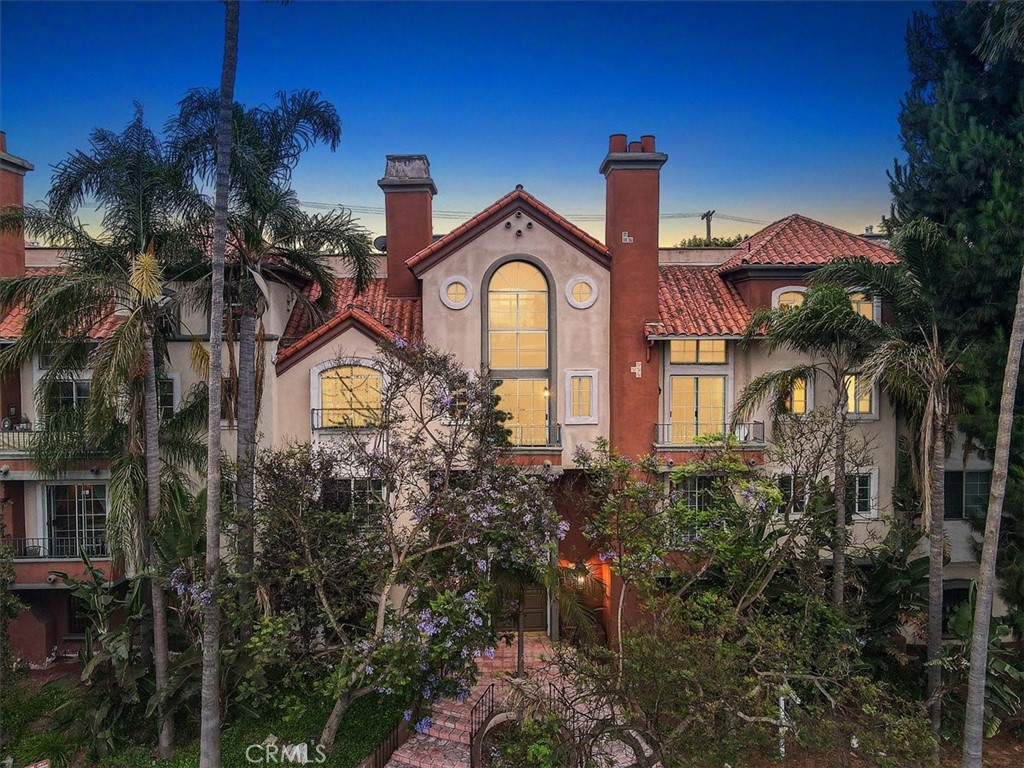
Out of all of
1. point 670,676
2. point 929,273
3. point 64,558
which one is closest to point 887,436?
point 929,273

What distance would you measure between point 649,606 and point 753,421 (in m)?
8.27

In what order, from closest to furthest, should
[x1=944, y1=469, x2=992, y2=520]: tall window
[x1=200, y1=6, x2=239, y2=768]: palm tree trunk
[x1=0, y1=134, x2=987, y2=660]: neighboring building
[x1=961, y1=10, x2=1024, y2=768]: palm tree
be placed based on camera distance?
[x1=961, y1=10, x2=1024, y2=768]: palm tree
[x1=200, y1=6, x2=239, y2=768]: palm tree trunk
[x1=0, y1=134, x2=987, y2=660]: neighboring building
[x1=944, y1=469, x2=992, y2=520]: tall window

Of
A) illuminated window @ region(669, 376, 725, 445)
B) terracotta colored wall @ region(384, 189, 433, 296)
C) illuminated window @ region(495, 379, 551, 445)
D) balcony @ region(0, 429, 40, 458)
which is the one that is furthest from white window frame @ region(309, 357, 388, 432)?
illuminated window @ region(669, 376, 725, 445)

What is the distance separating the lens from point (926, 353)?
44.9 feet

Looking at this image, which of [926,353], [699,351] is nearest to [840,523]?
[926,353]

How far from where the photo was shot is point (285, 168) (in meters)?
14.8

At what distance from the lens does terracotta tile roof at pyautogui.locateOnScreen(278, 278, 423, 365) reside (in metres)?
17.8

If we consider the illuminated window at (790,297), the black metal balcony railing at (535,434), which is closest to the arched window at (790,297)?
the illuminated window at (790,297)

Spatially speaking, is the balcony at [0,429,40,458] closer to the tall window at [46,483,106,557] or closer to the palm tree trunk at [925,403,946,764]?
the tall window at [46,483,106,557]

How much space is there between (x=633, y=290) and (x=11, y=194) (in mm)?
18687

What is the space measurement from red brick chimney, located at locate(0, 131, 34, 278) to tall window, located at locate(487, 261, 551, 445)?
14036mm

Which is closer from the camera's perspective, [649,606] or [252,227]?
[649,606]

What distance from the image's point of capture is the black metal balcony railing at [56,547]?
17.7 metres

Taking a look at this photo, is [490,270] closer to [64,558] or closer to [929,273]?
[929,273]
